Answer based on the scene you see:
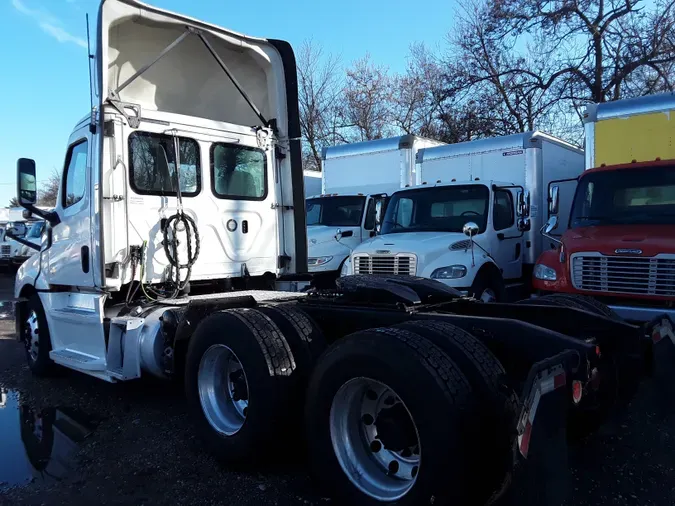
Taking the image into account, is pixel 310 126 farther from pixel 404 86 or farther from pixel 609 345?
pixel 609 345

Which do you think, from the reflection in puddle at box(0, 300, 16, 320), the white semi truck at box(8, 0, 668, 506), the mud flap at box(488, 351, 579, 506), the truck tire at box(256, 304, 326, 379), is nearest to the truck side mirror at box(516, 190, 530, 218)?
the white semi truck at box(8, 0, 668, 506)

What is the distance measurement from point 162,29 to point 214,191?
5.53 feet

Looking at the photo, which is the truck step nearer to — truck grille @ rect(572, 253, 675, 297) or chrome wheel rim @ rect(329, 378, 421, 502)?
chrome wheel rim @ rect(329, 378, 421, 502)

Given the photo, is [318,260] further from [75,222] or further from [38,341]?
[75,222]

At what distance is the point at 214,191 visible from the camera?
5910 millimetres

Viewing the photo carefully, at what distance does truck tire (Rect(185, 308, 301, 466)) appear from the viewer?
3598 millimetres

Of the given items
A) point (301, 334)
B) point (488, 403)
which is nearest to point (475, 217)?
point (301, 334)

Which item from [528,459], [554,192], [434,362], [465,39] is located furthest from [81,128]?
[465,39]

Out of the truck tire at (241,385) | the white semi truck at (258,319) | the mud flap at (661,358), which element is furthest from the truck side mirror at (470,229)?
the truck tire at (241,385)

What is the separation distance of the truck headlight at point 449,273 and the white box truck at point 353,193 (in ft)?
9.31

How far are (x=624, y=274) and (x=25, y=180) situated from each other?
628cm

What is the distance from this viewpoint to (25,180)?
18.4ft

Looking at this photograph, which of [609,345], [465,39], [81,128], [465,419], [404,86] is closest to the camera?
[465,419]

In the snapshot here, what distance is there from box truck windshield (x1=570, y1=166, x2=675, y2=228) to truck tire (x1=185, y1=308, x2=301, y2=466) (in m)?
4.88
